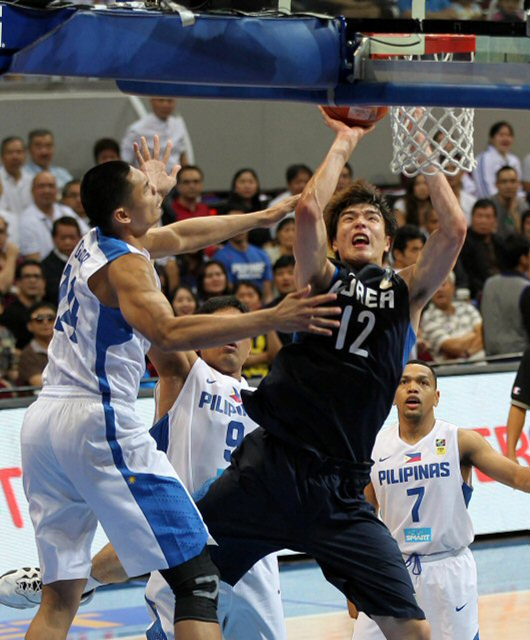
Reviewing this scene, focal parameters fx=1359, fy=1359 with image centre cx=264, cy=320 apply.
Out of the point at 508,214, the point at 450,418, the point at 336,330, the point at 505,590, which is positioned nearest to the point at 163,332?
the point at 336,330

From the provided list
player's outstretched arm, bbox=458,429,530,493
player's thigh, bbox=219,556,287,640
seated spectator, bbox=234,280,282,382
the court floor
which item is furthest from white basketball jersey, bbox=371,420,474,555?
seated spectator, bbox=234,280,282,382

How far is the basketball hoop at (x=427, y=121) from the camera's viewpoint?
17.1 ft

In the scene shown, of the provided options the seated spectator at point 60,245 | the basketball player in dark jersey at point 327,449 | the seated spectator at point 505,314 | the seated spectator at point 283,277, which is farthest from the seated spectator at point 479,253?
the basketball player in dark jersey at point 327,449

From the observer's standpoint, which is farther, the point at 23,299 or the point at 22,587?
the point at 23,299

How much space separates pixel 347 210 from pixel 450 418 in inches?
182

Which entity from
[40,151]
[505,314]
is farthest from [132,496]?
[40,151]

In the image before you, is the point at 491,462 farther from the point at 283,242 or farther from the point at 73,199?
the point at 73,199

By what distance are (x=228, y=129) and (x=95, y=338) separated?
9177mm

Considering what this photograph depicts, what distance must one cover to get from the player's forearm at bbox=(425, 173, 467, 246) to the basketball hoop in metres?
0.08

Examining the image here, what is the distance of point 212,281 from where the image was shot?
10.8 meters

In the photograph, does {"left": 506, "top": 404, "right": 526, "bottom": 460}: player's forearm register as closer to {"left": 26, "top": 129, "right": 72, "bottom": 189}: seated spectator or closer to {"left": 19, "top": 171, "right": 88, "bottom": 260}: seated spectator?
{"left": 19, "top": 171, "right": 88, "bottom": 260}: seated spectator

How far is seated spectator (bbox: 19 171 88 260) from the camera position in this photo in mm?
11094

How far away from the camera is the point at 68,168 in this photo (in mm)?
12906

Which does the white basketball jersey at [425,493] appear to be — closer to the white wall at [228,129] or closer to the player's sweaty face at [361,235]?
the player's sweaty face at [361,235]
